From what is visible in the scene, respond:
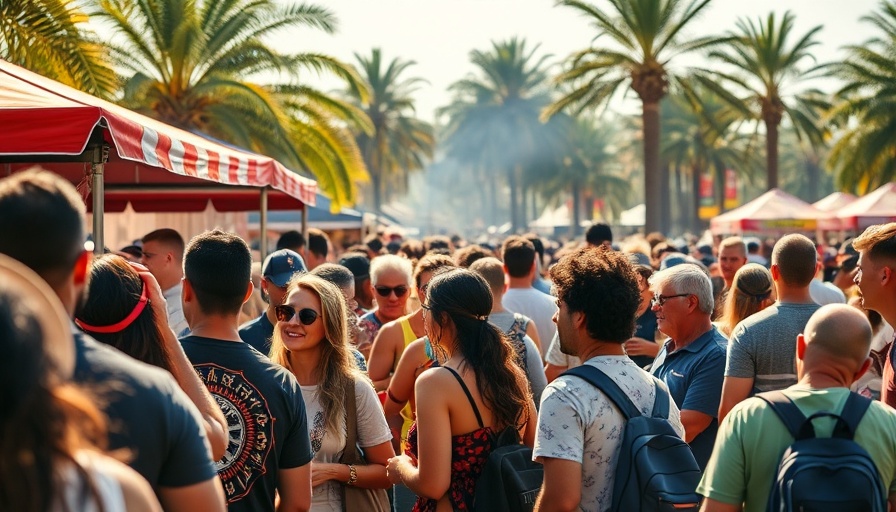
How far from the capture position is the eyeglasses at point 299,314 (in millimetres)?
4129

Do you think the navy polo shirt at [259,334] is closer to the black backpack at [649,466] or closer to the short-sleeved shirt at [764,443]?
the black backpack at [649,466]

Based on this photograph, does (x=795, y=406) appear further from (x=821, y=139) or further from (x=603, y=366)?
(x=821, y=139)

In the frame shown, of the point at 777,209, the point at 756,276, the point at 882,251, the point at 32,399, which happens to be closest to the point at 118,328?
the point at 32,399

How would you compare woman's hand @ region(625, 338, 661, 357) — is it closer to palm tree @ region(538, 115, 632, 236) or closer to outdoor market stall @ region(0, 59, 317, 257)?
outdoor market stall @ region(0, 59, 317, 257)

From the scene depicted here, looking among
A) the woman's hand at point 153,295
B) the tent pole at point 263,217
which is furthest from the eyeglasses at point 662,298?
the tent pole at point 263,217

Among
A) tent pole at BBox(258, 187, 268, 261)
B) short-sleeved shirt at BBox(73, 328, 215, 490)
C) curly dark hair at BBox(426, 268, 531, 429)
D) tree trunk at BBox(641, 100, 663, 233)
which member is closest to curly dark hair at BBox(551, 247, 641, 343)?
curly dark hair at BBox(426, 268, 531, 429)

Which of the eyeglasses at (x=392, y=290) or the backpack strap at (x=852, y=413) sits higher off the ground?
the eyeglasses at (x=392, y=290)

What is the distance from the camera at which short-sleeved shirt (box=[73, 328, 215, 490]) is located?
205 centimetres

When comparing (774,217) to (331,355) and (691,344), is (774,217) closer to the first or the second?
(691,344)

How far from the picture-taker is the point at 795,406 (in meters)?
3.04

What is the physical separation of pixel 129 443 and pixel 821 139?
114ft

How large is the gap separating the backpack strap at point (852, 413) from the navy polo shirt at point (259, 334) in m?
3.23

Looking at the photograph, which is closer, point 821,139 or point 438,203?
point 821,139

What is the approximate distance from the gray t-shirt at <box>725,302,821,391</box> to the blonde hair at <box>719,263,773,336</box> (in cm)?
99
